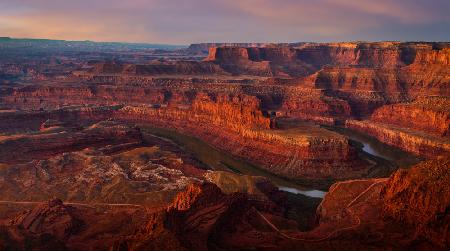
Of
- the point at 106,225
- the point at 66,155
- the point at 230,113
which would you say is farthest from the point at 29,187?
the point at 230,113

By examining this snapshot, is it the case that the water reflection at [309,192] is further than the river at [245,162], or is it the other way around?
the river at [245,162]

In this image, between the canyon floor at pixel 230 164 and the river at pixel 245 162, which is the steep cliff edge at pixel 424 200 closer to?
the canyon floor at pixel 230 164

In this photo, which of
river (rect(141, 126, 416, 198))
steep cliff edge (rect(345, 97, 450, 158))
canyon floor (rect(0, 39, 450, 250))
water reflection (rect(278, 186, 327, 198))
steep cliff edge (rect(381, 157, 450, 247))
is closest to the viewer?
steep cliff edge (rect(381, 157, 450, 247))

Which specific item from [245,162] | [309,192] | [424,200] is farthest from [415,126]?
[424,200]

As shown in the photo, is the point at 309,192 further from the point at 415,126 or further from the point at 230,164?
the point at 415,126

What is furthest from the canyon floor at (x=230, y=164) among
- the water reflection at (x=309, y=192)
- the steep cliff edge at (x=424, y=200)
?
the water reflection at (x=309, y=192)

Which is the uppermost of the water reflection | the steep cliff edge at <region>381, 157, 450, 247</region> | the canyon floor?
→ the steep cliff edge at <region>381, 157, 450, 247</region>

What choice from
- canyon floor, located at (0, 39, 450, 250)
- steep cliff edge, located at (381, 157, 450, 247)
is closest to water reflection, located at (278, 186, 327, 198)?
canyon floor, located at (0, 39, 450, 250)

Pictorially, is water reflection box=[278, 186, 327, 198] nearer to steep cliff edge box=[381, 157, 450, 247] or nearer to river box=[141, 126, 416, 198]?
river box=[141, 126, 416, 198]

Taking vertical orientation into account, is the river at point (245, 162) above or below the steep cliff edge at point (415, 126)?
below
